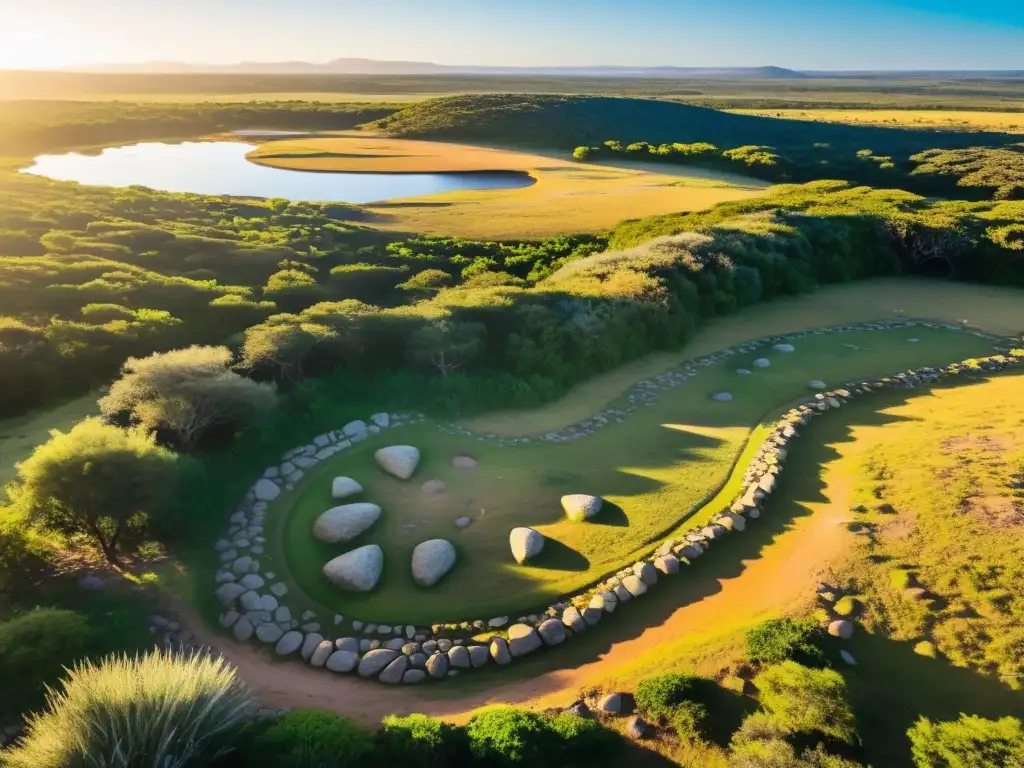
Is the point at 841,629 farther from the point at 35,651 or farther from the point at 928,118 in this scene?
the point at 928,118

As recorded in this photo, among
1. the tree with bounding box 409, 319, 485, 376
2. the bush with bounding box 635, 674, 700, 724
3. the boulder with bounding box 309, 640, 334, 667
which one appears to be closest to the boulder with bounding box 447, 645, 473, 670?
the boulder with bounding box 309, 640, 334, 667

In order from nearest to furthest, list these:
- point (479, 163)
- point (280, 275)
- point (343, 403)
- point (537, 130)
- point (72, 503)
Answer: point (72, 503), point (343, 403), point (280, 275), point (479, 163), point (537, 130)

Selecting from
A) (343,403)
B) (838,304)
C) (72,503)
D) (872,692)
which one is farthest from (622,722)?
(838,304)

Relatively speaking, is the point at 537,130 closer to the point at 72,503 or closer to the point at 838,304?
the point at 838,304

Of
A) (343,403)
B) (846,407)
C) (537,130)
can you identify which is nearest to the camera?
(343,403)

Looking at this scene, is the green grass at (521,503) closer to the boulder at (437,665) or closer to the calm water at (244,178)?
the boulder at (437,665)
